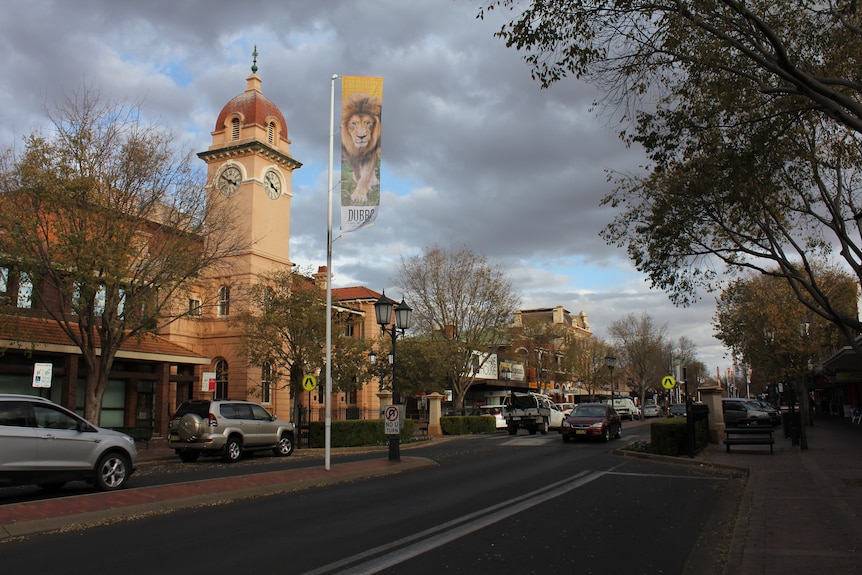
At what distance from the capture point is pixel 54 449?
39.2ft

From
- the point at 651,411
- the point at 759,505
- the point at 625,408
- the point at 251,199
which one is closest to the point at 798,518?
the point at 759,505

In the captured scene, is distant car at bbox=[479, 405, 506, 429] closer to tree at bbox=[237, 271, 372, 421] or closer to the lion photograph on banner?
tree at bbox=[237, 271, 372, 421]

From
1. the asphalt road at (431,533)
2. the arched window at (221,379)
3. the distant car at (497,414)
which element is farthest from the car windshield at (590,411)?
the arched window at (221,379)

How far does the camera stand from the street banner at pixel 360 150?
1648cm

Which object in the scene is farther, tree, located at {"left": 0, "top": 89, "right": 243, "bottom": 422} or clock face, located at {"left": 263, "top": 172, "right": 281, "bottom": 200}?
clock face, located at {"left": 263, "top": 172, "right": 281, "bottom": 200}

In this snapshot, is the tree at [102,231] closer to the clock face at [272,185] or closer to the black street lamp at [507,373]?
the clock face at [272,185]

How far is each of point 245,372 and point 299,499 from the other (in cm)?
3038

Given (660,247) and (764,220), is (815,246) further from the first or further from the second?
(660,247)

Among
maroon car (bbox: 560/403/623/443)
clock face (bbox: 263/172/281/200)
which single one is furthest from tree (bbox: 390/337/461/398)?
maroon car (bbox: 560/403/623/443)

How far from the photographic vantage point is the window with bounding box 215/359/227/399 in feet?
138

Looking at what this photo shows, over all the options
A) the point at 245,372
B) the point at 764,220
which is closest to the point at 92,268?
the point at 764,220

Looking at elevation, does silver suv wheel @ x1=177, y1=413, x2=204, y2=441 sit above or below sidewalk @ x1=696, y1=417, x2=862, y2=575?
above

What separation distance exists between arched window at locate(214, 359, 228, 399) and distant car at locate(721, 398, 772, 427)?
28.7 meters

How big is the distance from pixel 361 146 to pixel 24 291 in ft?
56.3
